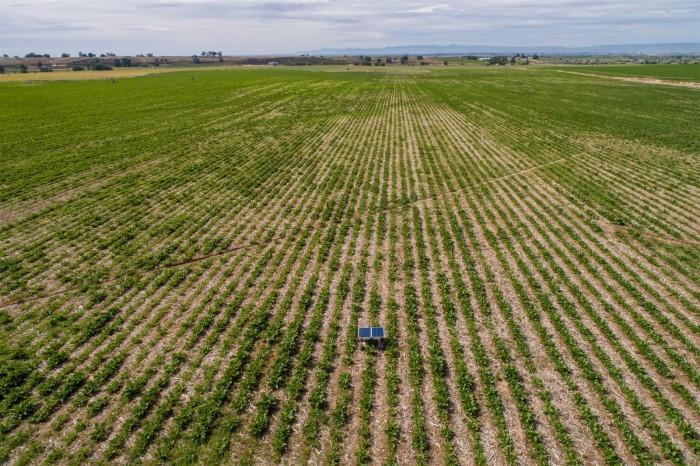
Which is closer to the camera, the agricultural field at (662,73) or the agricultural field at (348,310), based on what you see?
the agricultural field at (348,310)

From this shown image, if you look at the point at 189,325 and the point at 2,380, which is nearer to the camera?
the point at 2,380

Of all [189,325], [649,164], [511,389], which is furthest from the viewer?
[649,164]

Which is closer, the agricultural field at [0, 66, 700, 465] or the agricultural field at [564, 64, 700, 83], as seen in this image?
the agricultural field at [0, 66, 700, 465]

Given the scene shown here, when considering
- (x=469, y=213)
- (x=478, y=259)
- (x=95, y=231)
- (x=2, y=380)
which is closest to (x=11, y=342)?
(x=2, y=380)

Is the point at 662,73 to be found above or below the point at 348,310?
above

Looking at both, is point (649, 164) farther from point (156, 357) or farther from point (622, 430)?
point (156, 357)

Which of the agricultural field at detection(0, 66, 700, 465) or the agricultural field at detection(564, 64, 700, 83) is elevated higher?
the agricultural field at detection(564, 64, 700, 83)

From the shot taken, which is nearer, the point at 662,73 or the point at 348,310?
the point at 348,310

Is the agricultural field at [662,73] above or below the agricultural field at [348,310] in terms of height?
above
